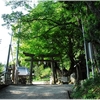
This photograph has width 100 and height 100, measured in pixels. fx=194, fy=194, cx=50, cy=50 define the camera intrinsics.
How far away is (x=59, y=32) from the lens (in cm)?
1677

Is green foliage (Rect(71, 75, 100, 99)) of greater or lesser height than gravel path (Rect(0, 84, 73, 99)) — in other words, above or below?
above

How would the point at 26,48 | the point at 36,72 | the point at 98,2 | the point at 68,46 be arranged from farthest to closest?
the point at 36,72, the point at 26,48, the point at 68,46, the point at 98,2

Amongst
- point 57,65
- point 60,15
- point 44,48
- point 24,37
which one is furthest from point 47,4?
point 57,65

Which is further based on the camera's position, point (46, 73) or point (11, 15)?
point (46, 73)

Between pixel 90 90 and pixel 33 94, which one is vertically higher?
pixel 90 90

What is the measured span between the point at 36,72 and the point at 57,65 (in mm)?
10409

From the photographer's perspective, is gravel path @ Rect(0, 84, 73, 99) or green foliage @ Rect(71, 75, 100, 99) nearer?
green foliage @ Rect(71, 75, 100, 99)

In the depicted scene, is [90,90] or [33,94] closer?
[90,90]

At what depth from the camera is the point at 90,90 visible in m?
7.89

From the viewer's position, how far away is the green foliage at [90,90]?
7210mm

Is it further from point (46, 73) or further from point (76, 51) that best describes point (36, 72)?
point (76, 51)

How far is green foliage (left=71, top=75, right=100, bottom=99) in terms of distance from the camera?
721 cm

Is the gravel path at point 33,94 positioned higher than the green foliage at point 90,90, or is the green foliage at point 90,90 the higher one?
the green foliage at point 90,90

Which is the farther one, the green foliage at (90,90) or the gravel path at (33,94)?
the gravel path at (33,94)
